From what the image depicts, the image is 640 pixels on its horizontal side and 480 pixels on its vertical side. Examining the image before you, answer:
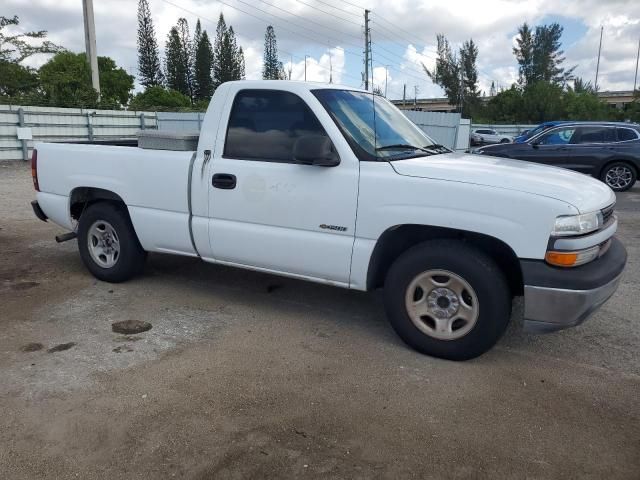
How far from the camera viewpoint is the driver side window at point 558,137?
13117mm

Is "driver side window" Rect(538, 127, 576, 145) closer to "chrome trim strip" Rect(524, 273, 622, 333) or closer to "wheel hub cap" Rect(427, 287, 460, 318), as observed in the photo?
"chrome trim strip" Rect(524, 273, 622, 333)

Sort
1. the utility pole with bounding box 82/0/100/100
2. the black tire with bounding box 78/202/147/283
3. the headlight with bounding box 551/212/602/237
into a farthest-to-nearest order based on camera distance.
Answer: the utility pole with bounding box 82/0/100/100
the black tire with bounding box 78/202/147/283
the headlight with bounding box 551/212/602/237

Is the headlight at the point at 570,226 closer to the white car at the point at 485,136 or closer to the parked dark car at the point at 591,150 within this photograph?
the parked dark car at the point at 591,150

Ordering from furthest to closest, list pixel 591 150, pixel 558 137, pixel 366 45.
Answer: pixel 366 45
pixel 558 137
pixel 591 150

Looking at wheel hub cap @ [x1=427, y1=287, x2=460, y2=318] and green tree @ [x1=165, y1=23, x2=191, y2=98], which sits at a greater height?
green tree @ [x1=165, y1=23, x2=191, y2=98]

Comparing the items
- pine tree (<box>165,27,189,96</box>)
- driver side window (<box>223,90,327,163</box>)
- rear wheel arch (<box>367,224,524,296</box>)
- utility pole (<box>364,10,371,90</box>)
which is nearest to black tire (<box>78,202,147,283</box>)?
driver side window (<box>223,90,327,163</box>)

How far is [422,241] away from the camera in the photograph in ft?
13.0

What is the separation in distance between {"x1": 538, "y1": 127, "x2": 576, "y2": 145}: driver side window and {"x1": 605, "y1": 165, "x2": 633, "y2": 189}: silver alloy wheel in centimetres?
123

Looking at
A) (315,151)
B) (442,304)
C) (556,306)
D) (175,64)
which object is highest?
(175,64)

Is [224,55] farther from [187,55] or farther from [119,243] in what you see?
[119,243]

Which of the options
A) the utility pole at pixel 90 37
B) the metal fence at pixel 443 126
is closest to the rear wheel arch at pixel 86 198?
the metal fence at pixel 443 126

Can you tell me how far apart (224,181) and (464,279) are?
6.64 feet

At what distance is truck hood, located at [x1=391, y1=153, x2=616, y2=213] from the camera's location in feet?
11.4

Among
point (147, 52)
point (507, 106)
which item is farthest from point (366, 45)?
point (147, 52)
